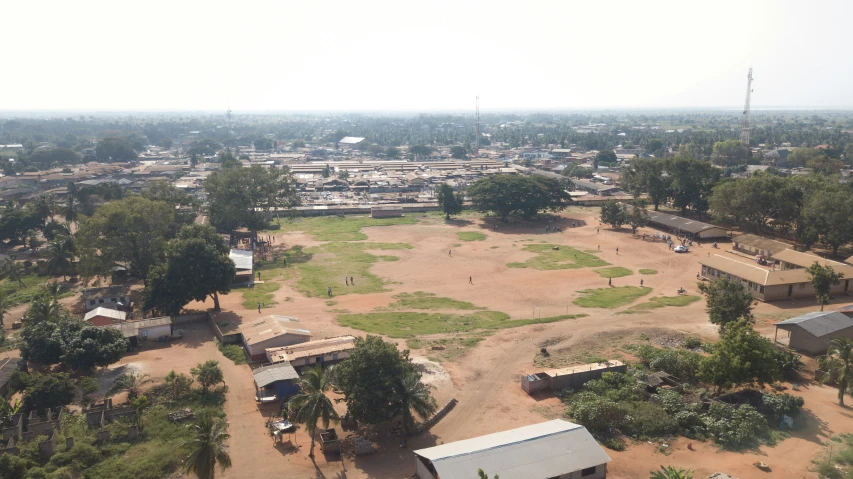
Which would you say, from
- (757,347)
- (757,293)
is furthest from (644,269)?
(757,347)

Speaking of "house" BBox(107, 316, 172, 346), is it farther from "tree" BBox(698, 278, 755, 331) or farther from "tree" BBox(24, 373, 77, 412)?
"tree" BBox(698, 278, 755, 331)

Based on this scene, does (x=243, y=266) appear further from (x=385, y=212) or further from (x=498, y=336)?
(x=385, y=212)

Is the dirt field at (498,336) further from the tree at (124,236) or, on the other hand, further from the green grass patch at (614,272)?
the tree at (124,236)

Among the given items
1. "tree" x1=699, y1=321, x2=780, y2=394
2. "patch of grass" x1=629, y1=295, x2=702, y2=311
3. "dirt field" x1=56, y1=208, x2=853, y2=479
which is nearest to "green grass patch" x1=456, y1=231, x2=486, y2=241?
"dirt field" x1=56, y1=208, x2=853, y2=479

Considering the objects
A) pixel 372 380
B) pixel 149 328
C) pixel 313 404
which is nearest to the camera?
pixel 313 404

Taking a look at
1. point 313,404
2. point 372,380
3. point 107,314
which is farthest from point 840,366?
point 107,314

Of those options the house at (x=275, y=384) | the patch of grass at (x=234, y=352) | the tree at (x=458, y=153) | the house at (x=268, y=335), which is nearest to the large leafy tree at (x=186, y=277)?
the house at (x=268, y=335)
